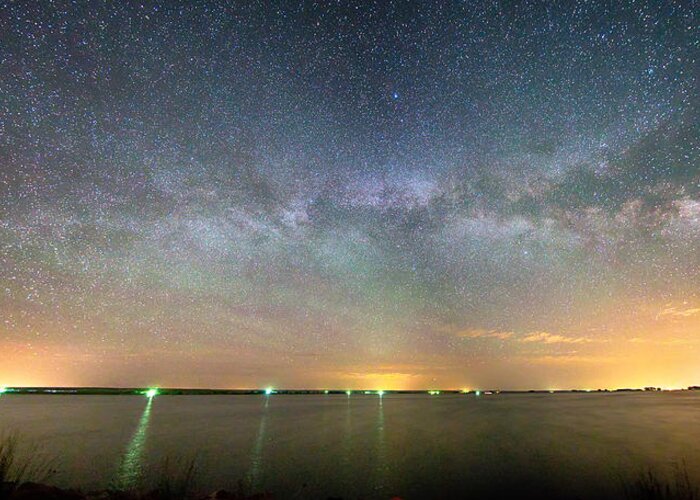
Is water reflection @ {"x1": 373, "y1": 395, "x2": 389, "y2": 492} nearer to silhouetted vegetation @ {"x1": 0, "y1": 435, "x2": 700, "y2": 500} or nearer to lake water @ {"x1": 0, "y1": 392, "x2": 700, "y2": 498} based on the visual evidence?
lake water @ {"x1": 0, "y1": 392, "x2": 700, "y2": 498}

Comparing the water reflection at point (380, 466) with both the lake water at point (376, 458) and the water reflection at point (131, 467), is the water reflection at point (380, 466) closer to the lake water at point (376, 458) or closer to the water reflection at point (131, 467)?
the lake water at point (376, 458)

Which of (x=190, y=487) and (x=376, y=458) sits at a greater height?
(x=190, y=487)

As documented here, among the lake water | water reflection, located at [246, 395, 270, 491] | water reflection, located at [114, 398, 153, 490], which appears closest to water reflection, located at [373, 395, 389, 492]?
the lake water

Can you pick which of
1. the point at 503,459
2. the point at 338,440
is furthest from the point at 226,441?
the point at 503,459

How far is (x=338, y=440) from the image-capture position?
41.6 metres

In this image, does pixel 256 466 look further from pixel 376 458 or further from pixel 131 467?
pixel 376 458

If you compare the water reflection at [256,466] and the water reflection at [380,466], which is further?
the water reflection at [380,466]

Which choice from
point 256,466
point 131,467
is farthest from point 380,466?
point 131,467

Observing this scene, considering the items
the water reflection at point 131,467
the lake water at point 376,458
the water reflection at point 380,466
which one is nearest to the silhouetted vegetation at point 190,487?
the lake water at point 376,458

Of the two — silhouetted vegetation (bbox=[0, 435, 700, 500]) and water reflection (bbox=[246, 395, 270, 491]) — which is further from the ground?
silhouetted vegetation (bbox=[0, 435, 700, 500])

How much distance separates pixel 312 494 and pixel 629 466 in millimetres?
21576

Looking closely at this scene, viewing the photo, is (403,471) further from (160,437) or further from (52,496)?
(160,437)

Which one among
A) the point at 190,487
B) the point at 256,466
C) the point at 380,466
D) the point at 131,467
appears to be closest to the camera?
the point at 190,487

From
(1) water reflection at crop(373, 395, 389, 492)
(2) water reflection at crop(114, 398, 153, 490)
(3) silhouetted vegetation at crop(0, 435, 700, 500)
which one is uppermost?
(3) silhouetted vegetation at crop(0, 435, 700, 500)
